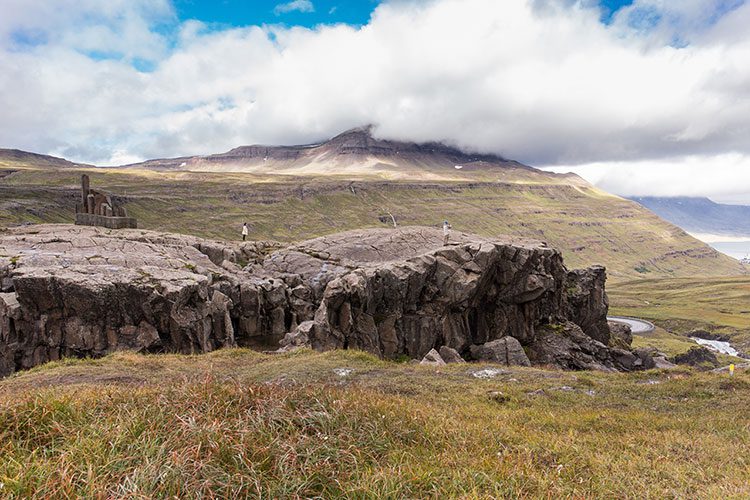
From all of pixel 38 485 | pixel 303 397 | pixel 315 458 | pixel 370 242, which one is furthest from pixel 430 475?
pixel 370 242

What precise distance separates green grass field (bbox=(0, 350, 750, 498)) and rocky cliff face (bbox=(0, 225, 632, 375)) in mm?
19481

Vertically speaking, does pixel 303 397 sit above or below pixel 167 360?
above

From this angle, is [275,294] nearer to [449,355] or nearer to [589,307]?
[449,355]

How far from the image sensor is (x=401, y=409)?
39.2ft

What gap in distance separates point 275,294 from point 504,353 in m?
21.9

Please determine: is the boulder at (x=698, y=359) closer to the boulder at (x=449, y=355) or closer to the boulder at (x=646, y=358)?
the boulder at (x=646, y=358)

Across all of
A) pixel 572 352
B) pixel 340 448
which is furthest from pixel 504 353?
pixel 340 448

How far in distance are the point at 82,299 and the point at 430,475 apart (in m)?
27.4

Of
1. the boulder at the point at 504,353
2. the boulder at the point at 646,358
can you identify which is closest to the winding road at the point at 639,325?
the boulder at the point at 646,358

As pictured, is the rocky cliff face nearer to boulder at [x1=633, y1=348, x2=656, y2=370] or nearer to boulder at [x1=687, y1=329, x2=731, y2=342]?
boulder at [x1=633, y1=348, x2=656, y2=370]

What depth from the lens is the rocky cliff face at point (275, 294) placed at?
91.6ft

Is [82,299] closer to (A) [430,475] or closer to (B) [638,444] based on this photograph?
(A) [430,475]

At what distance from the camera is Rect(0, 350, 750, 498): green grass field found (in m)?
7.41

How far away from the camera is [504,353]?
4188 cm
